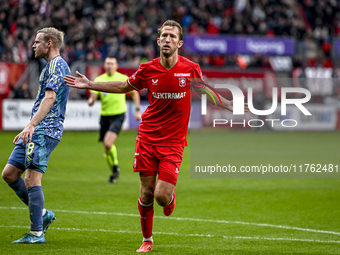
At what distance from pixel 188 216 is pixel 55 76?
10.5 ft

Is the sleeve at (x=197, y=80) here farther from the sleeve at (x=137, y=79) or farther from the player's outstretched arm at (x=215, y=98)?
the sleeve at (x=137, y=79)

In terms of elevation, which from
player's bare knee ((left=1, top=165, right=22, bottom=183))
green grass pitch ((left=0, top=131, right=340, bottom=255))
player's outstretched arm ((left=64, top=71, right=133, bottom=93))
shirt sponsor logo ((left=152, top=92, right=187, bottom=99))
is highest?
player's outstretched arm ((left=64, top=71, right=133, bottom=93))

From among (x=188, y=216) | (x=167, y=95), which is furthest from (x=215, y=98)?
Answer: (x=188, y=216)

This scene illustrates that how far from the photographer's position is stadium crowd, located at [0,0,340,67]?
74.2ft

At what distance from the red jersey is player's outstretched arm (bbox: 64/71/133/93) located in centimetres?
9

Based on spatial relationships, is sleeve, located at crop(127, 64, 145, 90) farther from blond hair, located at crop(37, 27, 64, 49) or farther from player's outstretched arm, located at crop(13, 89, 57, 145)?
blond hair, located at crop(37, 27, 64, 49)

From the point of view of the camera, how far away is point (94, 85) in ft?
19.0

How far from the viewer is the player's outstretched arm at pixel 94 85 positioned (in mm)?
5707

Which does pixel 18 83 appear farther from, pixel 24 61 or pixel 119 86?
pixel 119 86

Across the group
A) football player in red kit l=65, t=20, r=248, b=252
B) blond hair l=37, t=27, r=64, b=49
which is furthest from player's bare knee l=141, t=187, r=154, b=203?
blond hair l=37, t=27, r=64, b=49

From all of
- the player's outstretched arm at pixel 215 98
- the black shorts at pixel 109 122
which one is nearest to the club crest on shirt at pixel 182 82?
the player's outstretched arm at pixel 215 98

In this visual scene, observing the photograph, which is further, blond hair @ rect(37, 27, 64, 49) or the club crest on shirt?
blond hair @ rect(37, 27, 64, 49)

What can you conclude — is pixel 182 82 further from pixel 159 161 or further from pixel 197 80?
pixel 159 161

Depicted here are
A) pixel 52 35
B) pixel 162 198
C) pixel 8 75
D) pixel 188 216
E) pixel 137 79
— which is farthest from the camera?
pixel 8 75
